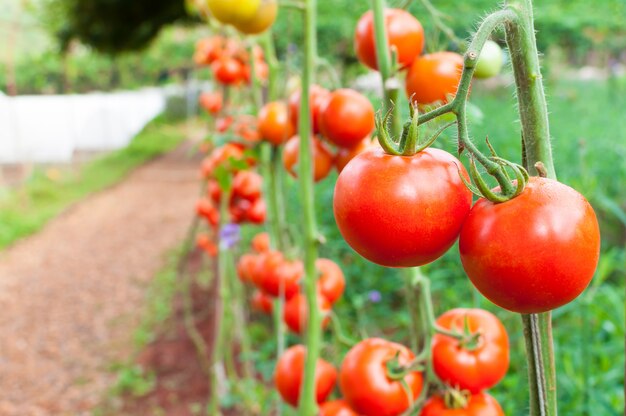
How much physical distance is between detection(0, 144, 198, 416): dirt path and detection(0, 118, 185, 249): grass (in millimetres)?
164

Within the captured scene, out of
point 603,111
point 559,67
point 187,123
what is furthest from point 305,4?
point 187,123

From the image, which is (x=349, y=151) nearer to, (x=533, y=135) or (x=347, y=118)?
(x=347, y=118)

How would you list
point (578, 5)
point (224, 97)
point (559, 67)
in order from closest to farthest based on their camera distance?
point (224, 97) < point (578, 5) < point (559, 67)

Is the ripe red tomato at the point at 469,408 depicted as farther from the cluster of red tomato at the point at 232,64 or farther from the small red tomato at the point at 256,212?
the cluster of red tomato at the point at 232,64

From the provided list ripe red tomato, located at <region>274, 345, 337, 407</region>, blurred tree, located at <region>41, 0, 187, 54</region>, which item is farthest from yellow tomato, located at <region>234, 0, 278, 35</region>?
blurred tree, located at <region>41, 0, 187, 54</region>

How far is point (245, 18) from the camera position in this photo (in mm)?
815

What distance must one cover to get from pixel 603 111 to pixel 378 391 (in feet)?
16.5

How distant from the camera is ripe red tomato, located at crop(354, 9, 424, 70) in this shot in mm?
655

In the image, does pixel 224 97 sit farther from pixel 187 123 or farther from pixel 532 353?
pixel 187 123

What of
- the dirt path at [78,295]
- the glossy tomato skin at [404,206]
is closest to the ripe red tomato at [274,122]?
the glossy tomato skin at [404,206]

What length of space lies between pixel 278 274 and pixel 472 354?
0.53m

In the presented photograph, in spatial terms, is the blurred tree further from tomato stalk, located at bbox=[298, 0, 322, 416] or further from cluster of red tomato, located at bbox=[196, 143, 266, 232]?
tomato stalk, located at bbox=[298, 0, 322, 416]

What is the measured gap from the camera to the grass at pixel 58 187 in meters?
5.67

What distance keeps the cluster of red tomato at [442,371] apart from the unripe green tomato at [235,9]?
1.50 feet
